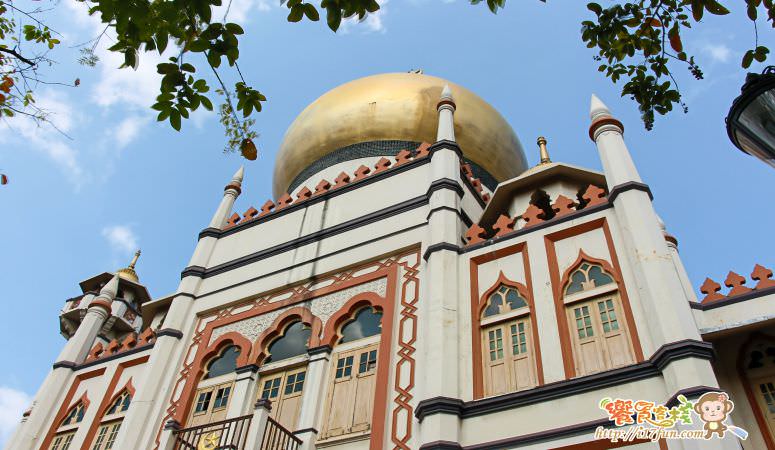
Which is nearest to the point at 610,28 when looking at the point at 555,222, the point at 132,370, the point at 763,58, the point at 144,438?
the point at 763,58

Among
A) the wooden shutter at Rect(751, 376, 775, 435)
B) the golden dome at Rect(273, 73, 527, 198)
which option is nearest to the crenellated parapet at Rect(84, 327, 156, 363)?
the golden dome at Rect(273, 73, 527, 198)

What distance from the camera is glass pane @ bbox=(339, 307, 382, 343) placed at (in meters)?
8.74

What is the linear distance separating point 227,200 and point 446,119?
15.6 feet

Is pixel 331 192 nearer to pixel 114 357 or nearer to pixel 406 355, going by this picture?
pixel 406 355

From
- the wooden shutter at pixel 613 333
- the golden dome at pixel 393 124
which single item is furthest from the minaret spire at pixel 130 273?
the wooden shutter at pixel 613 333

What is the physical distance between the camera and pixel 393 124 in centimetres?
1369

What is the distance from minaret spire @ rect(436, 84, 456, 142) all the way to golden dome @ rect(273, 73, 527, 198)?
203 centimetres

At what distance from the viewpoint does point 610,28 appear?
523 centimetres

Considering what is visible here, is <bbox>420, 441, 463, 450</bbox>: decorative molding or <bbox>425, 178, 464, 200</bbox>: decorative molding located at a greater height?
<bbox>425, 178, 464, 200</bbox>: decorative molding

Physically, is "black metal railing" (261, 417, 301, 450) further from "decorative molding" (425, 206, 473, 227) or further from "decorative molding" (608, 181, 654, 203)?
"decorative molding" (608, 181, 654, 203)

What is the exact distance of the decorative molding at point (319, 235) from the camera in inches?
392

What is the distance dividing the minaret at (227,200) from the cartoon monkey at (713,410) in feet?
29.4

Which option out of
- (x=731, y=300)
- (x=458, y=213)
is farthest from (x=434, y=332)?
(x=731, y=300)

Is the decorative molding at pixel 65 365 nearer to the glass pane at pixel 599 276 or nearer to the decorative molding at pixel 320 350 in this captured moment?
the decorative molding at pixel 320 350
